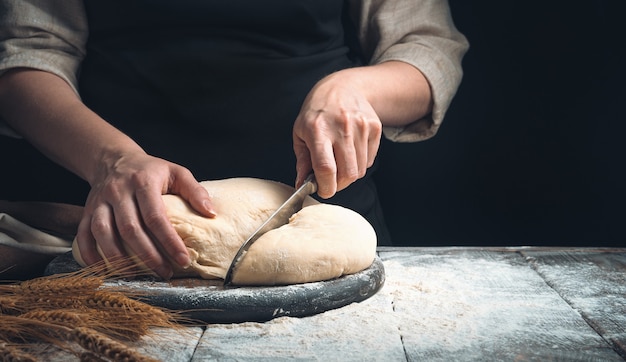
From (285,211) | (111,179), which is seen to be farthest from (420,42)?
(111,179)

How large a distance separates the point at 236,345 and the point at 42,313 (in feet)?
0.98

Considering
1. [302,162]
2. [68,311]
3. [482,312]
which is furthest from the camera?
[302,162]

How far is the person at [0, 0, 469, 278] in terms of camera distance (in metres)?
1.73

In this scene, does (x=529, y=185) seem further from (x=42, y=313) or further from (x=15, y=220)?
(x=42, y=313)

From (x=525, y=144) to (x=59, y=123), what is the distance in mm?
1662

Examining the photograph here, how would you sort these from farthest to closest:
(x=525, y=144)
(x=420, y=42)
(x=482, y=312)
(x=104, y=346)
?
1. (x=525, y=144)
2. (x=420, y=42)
3. (x=482, y=312)
4. (x=104, y=346)

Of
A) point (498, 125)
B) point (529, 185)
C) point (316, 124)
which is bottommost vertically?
point (529, 185)

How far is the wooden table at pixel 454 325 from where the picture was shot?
1.11 meters

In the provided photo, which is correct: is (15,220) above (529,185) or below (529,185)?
above

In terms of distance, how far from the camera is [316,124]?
4.92ft

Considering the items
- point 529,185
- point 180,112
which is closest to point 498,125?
point 529,185

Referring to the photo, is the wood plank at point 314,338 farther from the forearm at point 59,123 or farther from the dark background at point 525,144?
the dark background at point 525,144

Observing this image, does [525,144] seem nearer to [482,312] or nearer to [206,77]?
[206,77]

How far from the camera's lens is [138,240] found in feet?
4.41
